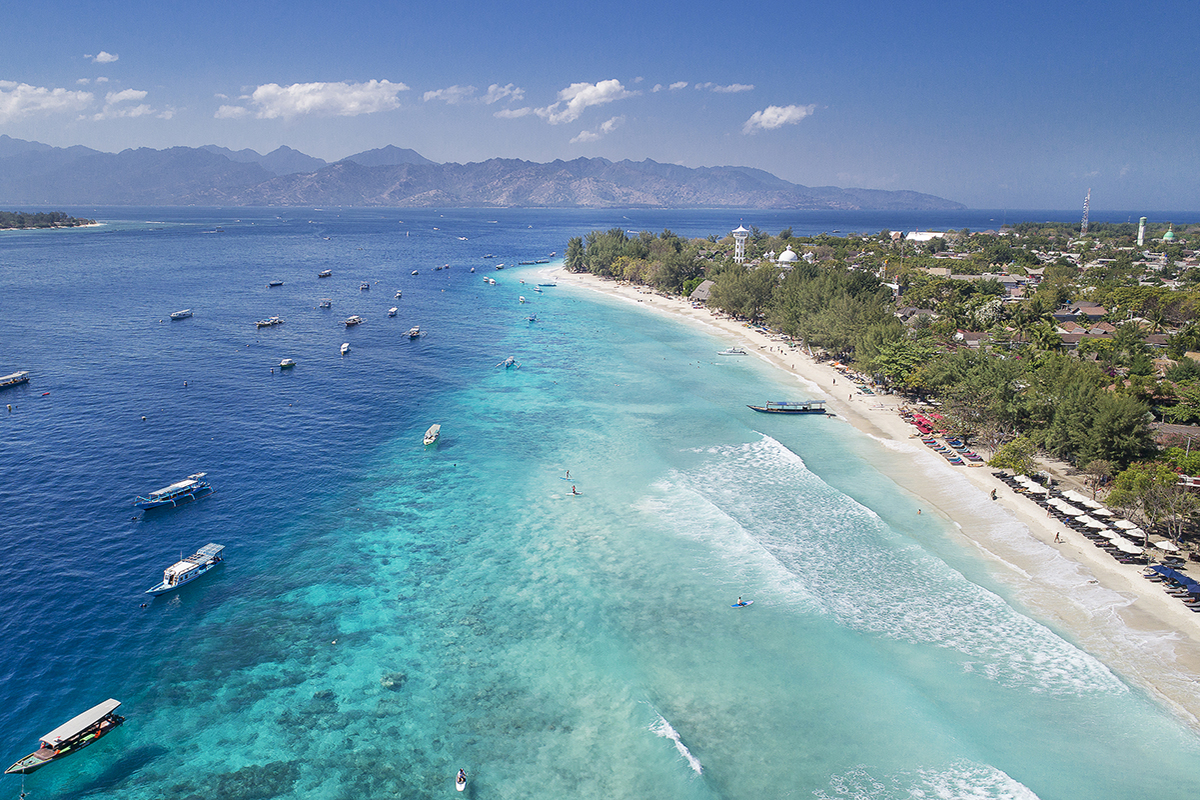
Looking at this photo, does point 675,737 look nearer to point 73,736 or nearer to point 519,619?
point 519,619

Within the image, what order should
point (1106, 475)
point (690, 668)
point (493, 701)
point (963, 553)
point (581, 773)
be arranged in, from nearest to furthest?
point (581, 773), point (493, 701), point (690, 668), point (963, 553), point (1106, 475)

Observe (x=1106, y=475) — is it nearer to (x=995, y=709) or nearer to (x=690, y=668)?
(x=995, y=709)

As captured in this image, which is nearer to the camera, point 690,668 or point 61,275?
point 690,668

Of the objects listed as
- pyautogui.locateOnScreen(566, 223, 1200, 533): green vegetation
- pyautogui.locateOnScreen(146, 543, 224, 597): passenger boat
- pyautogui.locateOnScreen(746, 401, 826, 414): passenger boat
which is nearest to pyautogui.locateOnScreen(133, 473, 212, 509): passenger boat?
pyautogui.locateOnScreen(146, 543, 224, 597): passenger boat

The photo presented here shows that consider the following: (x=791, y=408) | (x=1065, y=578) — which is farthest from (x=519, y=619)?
(x=791, y=408)

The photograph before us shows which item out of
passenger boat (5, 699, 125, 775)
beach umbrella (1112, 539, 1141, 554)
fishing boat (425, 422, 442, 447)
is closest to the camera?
passenger boat (5, 699, 125, 775)

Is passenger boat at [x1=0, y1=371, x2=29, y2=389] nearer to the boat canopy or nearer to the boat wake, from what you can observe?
the boat canopy

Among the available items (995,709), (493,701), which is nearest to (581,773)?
(493,701)
